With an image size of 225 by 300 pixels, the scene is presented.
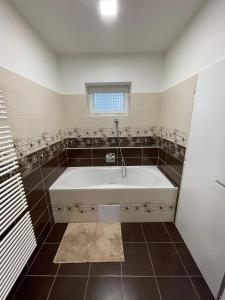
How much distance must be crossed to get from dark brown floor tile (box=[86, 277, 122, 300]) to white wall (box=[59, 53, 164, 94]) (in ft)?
8.16

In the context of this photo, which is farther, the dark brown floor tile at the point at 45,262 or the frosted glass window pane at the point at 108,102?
the frosted glass window pane at the point at 108,102

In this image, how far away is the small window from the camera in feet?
8.31

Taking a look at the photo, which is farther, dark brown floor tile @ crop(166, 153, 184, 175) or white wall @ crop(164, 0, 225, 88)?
dark brown floor tile @ crop(166, 153, 184, 175)

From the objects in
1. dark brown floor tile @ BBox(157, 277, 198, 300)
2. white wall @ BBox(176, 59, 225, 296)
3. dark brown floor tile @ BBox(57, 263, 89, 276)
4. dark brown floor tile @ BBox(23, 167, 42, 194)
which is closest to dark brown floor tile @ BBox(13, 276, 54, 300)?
dark brown floor tile @ BBox(57, 263, 89, 276)

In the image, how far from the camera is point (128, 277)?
1285mm

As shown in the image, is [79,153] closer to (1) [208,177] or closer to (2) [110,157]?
(2) [110,157]

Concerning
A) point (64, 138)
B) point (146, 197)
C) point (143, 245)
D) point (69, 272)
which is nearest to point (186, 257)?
point (143, 245)

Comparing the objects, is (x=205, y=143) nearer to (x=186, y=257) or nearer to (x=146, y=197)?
(x=146, y=197)

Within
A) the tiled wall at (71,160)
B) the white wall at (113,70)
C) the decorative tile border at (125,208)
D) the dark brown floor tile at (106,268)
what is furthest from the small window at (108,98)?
the dark brown floor tile at (106,268)

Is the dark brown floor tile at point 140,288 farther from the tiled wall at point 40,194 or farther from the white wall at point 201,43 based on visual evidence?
the white wall at point 201,43

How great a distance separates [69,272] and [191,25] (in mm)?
2829

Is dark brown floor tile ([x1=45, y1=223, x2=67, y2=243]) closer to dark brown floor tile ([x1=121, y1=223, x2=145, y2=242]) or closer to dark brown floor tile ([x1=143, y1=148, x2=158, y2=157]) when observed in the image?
dark brown floor tile ([x1=121, y1=223, x2=145, y2=242])

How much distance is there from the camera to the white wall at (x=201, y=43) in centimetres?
113

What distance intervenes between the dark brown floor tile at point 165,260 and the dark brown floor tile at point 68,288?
2.30ft
